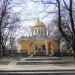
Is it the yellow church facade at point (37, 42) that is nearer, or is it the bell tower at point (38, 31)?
the yellow church facade at point (37, 42)

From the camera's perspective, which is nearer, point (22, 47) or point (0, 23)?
point (0, 23)

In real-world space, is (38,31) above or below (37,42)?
above

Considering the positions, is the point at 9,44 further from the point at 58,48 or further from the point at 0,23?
the point at 0,23

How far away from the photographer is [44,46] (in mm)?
81312

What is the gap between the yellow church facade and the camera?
76.9m

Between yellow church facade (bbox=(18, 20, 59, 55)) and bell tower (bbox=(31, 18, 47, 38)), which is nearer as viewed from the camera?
yellow church facade (bbox=(18, 20, 59, 55))

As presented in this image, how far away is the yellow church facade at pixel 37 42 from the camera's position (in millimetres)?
76938

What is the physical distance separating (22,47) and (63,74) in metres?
64.6

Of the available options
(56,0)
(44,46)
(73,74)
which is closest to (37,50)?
(44,46)

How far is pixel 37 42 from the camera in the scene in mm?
80000

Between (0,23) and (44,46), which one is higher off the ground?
(0,23)

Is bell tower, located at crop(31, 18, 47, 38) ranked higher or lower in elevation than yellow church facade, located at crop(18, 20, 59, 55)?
higher

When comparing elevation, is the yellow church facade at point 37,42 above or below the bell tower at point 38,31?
below

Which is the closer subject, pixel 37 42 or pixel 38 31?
pixel 37 42
